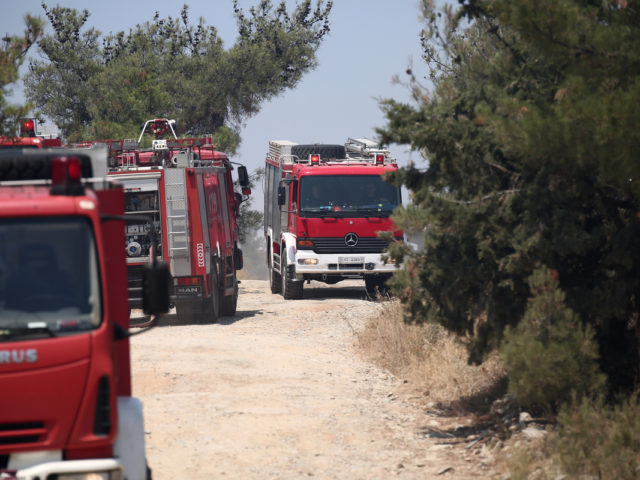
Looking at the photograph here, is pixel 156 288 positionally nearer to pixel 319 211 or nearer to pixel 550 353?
pixel 550 353

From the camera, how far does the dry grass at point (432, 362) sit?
1045 centimetres

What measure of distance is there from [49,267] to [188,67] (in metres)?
34.1

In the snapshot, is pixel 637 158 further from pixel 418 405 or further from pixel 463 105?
pixel 418 405

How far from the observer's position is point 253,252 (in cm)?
12838

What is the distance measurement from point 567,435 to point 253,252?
399ft

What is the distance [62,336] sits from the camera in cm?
552

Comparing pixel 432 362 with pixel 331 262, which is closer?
pixel 432 362

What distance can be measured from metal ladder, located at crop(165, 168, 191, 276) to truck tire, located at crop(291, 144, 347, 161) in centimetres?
776

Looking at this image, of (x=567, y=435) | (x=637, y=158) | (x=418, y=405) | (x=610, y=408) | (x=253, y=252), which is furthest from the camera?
(x=253, y=252)

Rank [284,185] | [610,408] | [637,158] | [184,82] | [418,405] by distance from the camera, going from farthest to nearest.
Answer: [184,82] → [284,185] → [418,405] → [610,408] → [637,158]

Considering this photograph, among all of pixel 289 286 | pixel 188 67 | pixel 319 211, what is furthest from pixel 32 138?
pixel 188 67

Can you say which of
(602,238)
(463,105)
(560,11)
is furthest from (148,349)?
(560,11)

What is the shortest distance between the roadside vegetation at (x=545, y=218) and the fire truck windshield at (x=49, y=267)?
3.53 m

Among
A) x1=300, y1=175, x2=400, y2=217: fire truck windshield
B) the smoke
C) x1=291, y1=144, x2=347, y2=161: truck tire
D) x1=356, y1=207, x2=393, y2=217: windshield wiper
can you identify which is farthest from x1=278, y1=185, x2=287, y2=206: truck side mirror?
the smoke
